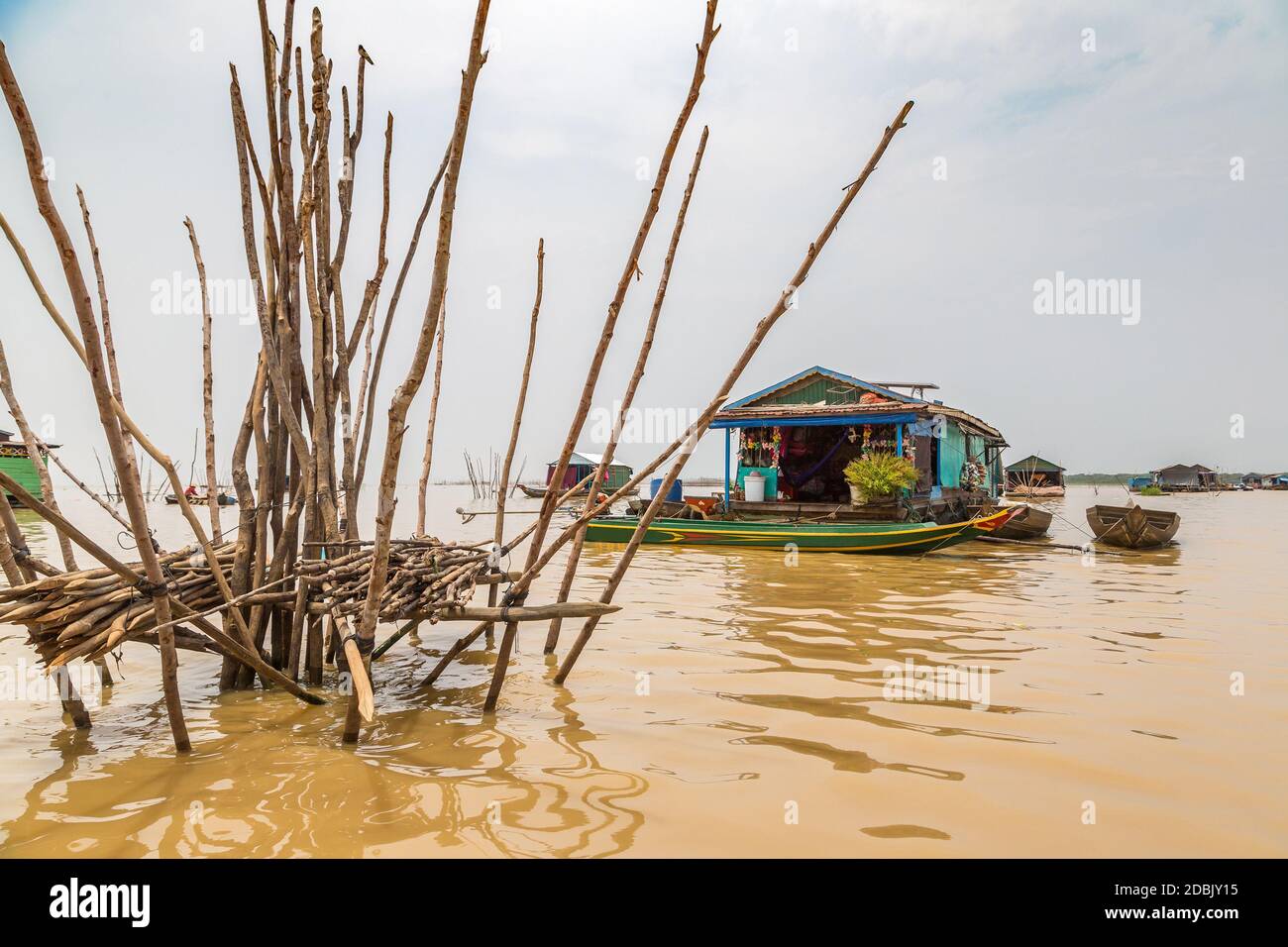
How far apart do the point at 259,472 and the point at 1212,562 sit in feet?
44.8

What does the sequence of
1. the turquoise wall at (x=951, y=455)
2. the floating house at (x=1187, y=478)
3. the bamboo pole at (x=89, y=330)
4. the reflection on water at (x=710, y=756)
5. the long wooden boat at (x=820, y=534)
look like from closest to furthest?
the bamboo pole at (x=89, y=330) → the reflection on water at (x=710, y=756) → the long wooden boat at (x=820, y=534) → the turquoise wall at (x=951, y=455) → the floating house at (x=1187, y=478)

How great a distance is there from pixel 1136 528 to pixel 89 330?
1614 cm

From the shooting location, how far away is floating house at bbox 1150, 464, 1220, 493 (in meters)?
61.5

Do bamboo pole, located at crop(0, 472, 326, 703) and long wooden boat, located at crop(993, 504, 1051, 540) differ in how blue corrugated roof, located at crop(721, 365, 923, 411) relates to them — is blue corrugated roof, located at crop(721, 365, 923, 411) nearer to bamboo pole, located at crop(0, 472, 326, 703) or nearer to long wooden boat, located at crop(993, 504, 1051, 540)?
long wooden boat, located at crop(993, 504, 1051, 540)

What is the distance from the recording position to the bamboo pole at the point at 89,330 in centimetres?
221

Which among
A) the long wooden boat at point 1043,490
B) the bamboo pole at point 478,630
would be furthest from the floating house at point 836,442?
the long wooden boat at point 1043,490

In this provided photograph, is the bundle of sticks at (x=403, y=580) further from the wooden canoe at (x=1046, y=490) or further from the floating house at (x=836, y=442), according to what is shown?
the wooden canoe at (x=1046, y=490)

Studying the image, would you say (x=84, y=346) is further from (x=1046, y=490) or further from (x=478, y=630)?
(x=1046, y=490)

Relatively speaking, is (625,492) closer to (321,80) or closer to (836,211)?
(836,211)

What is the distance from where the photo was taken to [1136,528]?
1399 cm

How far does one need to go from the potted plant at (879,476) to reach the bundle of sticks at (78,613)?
42.2 ft
